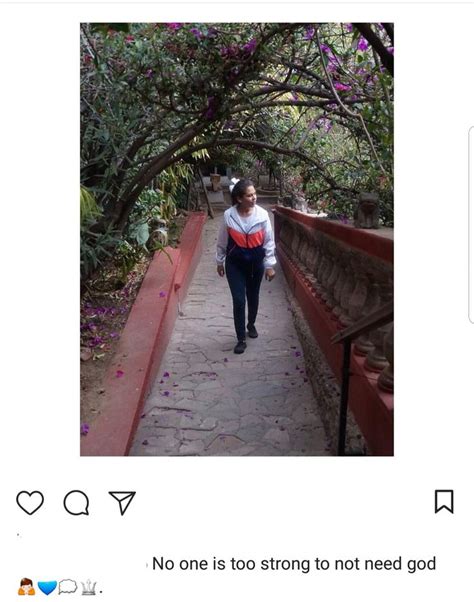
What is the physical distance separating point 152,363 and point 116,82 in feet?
5.10

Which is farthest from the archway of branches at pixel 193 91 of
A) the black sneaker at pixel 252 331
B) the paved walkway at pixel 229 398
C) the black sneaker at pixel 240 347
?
the black sneaker at pixel 252 331

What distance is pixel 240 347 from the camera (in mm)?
3951

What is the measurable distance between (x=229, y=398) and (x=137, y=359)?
1.80 ft

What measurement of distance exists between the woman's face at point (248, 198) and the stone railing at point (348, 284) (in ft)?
1.46

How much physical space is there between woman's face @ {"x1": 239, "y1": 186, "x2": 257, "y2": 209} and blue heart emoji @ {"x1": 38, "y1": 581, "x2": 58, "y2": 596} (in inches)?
106

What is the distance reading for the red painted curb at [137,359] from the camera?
2.33 meters

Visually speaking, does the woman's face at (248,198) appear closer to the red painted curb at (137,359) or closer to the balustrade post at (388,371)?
the red painted curb at (137,359)

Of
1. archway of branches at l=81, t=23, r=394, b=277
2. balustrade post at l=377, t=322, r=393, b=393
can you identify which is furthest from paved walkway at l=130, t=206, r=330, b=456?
archway of branches at l=81, t=23, r=394, b=277

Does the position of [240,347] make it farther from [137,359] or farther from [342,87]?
[342,87]

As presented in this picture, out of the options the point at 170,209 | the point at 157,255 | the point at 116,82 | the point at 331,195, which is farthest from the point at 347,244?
the point at 170,209

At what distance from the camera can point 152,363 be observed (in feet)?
10.5

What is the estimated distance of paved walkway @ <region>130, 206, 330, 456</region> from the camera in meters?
2.62

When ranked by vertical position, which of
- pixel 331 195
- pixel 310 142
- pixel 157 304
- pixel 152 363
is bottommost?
pixel 152 363

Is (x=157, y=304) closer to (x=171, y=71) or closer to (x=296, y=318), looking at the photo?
(x=296, y=318)
